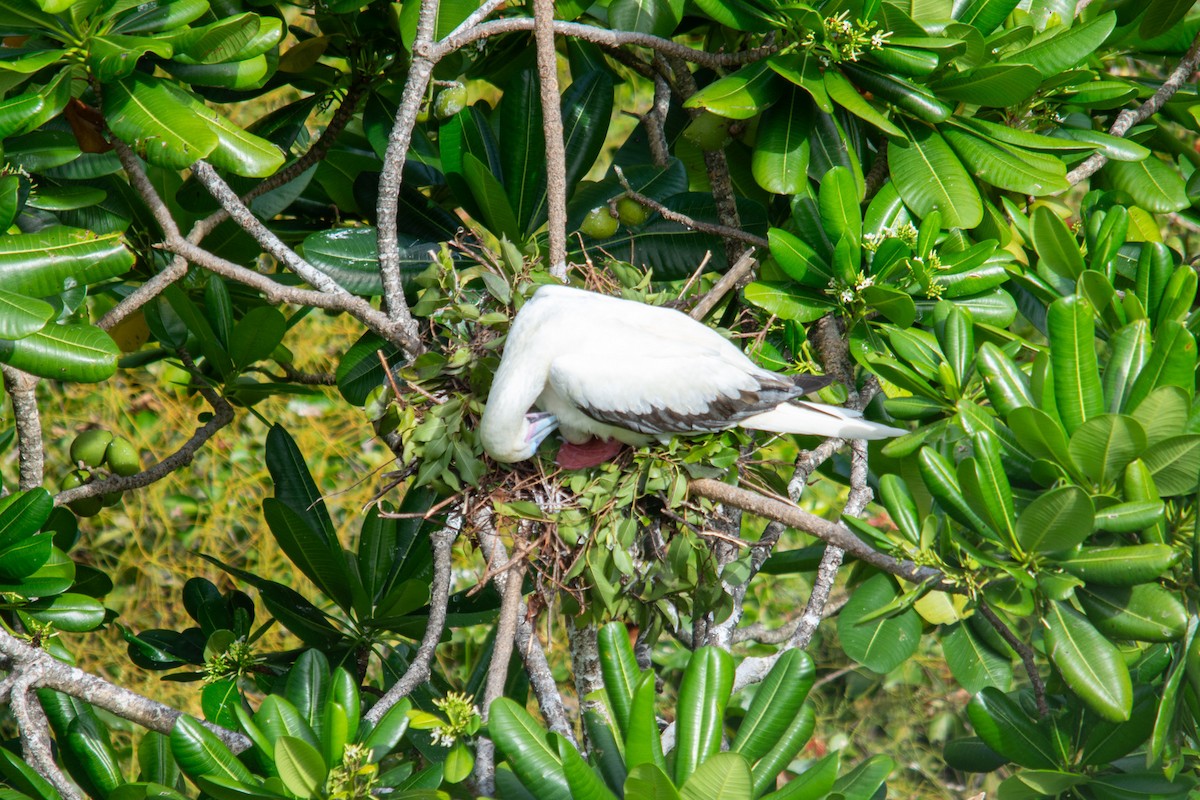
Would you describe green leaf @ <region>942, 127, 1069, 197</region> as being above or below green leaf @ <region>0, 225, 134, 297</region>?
above

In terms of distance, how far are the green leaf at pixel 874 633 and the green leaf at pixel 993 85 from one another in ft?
3.72

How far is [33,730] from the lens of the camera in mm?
2197

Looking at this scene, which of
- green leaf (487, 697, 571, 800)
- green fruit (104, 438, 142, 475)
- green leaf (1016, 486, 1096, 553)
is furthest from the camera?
green fruit (104, 438, 142, 475)

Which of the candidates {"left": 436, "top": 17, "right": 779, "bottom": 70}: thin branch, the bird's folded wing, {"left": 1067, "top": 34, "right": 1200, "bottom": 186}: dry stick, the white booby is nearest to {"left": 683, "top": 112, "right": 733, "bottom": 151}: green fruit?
{"left": 436, "top": 17, "right": 779, "bottom": 70}: thin branch

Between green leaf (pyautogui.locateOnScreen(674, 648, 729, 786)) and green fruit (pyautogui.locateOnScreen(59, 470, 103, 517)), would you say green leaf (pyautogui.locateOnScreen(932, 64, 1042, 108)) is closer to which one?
green leaf (pyautogui.locateOnScreen(674, 648, 729, 786))

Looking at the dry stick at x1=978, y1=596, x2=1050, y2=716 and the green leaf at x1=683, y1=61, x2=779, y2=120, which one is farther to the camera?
the green leaf at x1=683, y1=61, x2=779, y2=120

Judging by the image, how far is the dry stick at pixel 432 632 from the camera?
225 cm

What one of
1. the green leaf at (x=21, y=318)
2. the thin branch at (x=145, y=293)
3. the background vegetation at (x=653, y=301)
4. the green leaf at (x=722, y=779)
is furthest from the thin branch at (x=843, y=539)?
the thin branch at (x=145, y=293)

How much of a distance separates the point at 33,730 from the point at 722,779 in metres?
1.57

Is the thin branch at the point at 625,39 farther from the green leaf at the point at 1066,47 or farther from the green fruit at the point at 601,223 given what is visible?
the green leaf at the point at 1066,47

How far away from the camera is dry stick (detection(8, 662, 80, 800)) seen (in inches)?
86.0

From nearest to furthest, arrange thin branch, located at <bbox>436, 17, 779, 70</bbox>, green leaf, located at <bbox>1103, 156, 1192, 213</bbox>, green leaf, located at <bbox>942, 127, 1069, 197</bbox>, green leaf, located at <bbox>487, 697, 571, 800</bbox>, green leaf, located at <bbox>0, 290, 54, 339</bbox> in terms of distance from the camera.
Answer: green leaf, located at <bbox>487, 697, 571, 800</bbox> → green leaf, located at <bbox>0, 290, 54, 339</bbox> → green leaf, located at <bbox>942, 127, 1069, 197</bbox> → thin branch, located at <bbox>436, 17, 779, 70</bbox> → green leaf, located at <bbox>1103, 156, 1192, 213</bbox>

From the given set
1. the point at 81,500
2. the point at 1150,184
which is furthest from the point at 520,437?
the point at 1150,184

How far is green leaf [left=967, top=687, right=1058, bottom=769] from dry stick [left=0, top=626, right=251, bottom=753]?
1541 millimetres
